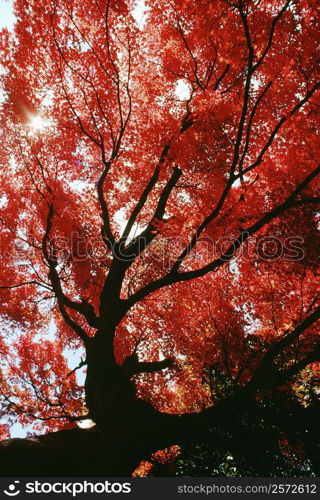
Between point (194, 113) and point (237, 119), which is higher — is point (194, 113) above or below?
above

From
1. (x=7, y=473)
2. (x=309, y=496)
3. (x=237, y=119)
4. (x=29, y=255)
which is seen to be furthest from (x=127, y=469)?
(x=237, y=119)

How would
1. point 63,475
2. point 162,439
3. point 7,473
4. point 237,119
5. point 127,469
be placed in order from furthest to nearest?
point 237,119 < point 162,439 < point 127,469 < point 63,475 < point 7,473

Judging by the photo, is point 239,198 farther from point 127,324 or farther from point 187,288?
point 127,324

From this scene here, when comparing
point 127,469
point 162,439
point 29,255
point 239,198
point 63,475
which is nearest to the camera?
point 63,475

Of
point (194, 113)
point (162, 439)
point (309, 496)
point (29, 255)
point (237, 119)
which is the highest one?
point (194, 113)

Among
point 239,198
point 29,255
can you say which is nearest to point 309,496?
point 239,198

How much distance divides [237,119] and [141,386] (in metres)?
11.0

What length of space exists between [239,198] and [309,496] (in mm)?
6519

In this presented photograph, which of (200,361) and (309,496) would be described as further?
(200,361)

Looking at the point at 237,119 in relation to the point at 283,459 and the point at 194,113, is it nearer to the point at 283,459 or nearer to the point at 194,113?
the point at 194,113

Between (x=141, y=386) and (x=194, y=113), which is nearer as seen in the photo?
(x=194, y=113)

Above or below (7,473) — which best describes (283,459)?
below

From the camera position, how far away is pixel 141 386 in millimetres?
12219

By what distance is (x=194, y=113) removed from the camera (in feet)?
28.0
